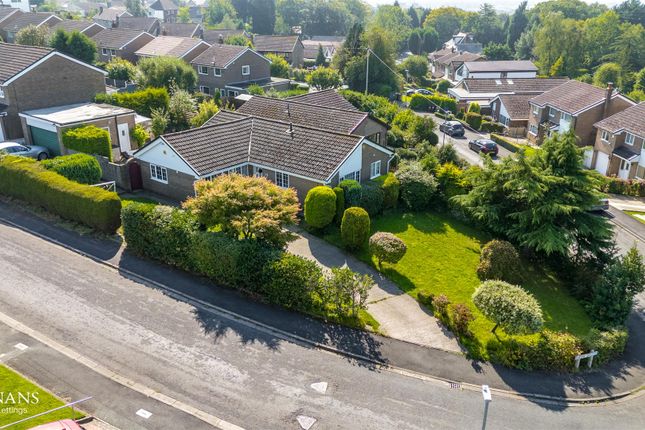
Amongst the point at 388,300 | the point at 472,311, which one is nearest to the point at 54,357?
the point at 388,300

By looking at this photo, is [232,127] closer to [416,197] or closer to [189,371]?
[416,197]

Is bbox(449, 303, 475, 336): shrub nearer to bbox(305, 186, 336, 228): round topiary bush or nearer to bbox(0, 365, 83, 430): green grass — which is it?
bbox(305, 186, 336, 228): round topiary bush

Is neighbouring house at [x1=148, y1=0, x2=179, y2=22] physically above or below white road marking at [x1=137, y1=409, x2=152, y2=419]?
above

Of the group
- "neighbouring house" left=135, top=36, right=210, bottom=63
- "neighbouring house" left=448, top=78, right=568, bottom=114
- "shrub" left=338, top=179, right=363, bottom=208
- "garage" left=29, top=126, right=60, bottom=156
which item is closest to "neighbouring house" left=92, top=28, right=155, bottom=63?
"neighbouring house" left=135, top=36, right=210, bottom=63

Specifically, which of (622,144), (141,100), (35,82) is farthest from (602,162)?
(35,82)

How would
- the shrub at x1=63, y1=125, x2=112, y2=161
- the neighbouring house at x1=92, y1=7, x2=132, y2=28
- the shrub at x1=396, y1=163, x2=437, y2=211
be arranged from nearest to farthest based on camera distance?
the shrub at x1=396, y1=163, x2=437, y2=211 < the shrub at x1=63, y1=125, x2=112, y2=161 < the neighbouring house at x1=92, y1=7, x2=132, y2=28

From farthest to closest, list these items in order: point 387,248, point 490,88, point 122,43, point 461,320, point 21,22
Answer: point 21,22 → point 122,43 → point 490,88 → point 387,248 → point 461,320

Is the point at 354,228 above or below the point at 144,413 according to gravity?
above

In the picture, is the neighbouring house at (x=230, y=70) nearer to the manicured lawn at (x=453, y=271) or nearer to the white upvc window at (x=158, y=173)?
the white upvc window at (x=158, y=173)

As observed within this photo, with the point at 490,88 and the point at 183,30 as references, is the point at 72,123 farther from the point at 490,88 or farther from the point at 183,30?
the point at 183,30
